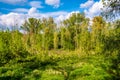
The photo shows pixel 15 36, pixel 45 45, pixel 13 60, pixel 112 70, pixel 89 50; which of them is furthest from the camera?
pixel 45 45

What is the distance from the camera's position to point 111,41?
22.1 metres

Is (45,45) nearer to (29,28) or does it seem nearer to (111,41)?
(29,28)

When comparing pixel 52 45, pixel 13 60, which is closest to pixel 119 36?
pixel 13 60

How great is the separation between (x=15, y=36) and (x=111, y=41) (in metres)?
29.0

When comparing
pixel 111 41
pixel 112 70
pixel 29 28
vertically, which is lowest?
pixel 112 70

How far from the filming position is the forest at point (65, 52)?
1033 inches

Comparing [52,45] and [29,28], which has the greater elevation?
[29,28]

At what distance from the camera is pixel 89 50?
69.8 m

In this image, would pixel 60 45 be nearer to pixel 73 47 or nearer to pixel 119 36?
pixel 73 47

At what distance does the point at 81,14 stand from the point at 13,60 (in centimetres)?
7067

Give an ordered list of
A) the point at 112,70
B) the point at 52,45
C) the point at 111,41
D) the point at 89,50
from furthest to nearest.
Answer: the point at 52,45 → the point at 89,50 → the point at 112,70 → the point at 111,41

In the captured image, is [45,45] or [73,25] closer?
[45,45]

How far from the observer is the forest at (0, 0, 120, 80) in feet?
86.1

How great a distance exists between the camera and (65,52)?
9212cm
